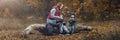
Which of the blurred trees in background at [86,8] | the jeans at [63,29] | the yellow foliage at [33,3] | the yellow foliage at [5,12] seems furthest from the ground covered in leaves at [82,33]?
the yellow foliage at [33,3]

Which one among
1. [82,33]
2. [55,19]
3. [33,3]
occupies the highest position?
[33,3]

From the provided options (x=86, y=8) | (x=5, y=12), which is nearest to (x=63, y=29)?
(x=86, y=8)

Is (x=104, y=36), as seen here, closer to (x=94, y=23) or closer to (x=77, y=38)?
(x=77, y=38)

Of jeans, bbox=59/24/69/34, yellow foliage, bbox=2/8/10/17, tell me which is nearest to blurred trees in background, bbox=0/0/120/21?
yellow foliage, bbox=2/8/10/17

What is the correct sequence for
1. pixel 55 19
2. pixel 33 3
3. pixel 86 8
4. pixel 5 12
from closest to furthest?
1. pixel 55 19
2. pixel 86 8
3. pixel 33 3
4. pixel 5 12

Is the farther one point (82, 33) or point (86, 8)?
point (86, 8)

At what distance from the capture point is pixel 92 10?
787 inches

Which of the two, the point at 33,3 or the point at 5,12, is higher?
the point at 33,3

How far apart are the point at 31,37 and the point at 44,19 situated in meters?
3.90

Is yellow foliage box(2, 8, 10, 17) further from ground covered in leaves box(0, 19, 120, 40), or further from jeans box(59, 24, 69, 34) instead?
jeans box(59, 24, 69, 34)

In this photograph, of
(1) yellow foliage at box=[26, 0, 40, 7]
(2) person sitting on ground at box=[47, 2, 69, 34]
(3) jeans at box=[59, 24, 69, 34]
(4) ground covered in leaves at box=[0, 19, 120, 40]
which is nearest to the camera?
(4) ground covered in leaves at box=[0, 19, 120, 40]

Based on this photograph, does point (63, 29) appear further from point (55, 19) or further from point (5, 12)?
point (5, 12)

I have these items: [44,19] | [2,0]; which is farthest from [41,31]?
[2,0]

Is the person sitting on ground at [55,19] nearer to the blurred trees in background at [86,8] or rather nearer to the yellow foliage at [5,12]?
the blurred trees in background at [86,8]
